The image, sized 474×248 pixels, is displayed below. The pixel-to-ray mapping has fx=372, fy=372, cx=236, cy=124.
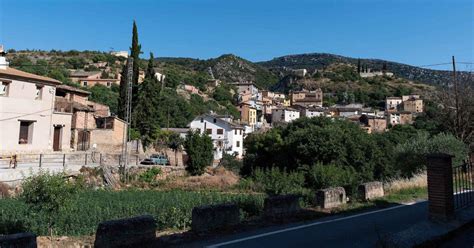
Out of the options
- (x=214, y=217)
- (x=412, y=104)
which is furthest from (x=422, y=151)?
(x=412, y=104)

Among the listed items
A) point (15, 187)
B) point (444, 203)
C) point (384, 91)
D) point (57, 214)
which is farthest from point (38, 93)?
point (384, 91)

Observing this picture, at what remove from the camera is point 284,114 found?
119562mm

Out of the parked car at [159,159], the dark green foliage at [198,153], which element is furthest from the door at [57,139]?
A: the dark green foliage at [198,153]

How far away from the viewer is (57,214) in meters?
12.9

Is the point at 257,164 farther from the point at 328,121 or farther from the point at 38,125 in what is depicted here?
the point at 38,125

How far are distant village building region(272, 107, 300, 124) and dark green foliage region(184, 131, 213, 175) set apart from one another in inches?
2940

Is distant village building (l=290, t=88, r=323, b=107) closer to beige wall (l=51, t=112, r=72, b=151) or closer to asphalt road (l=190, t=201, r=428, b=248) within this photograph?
beige wall (l=51, t=112, r=72, b=151)

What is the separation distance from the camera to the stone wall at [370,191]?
14.9 meters

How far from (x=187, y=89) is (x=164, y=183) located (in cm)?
8079

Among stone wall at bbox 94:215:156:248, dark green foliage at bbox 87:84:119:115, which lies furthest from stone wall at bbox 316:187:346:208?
dark green foliage at bbox 87:84:119:115

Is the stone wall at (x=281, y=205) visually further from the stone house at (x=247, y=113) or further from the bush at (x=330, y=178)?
the stone house at (x=247, y=113)

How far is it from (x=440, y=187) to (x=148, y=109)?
43.6 meters

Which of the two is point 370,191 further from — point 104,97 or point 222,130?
point 104,97

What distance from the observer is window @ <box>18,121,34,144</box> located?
34.3 m
